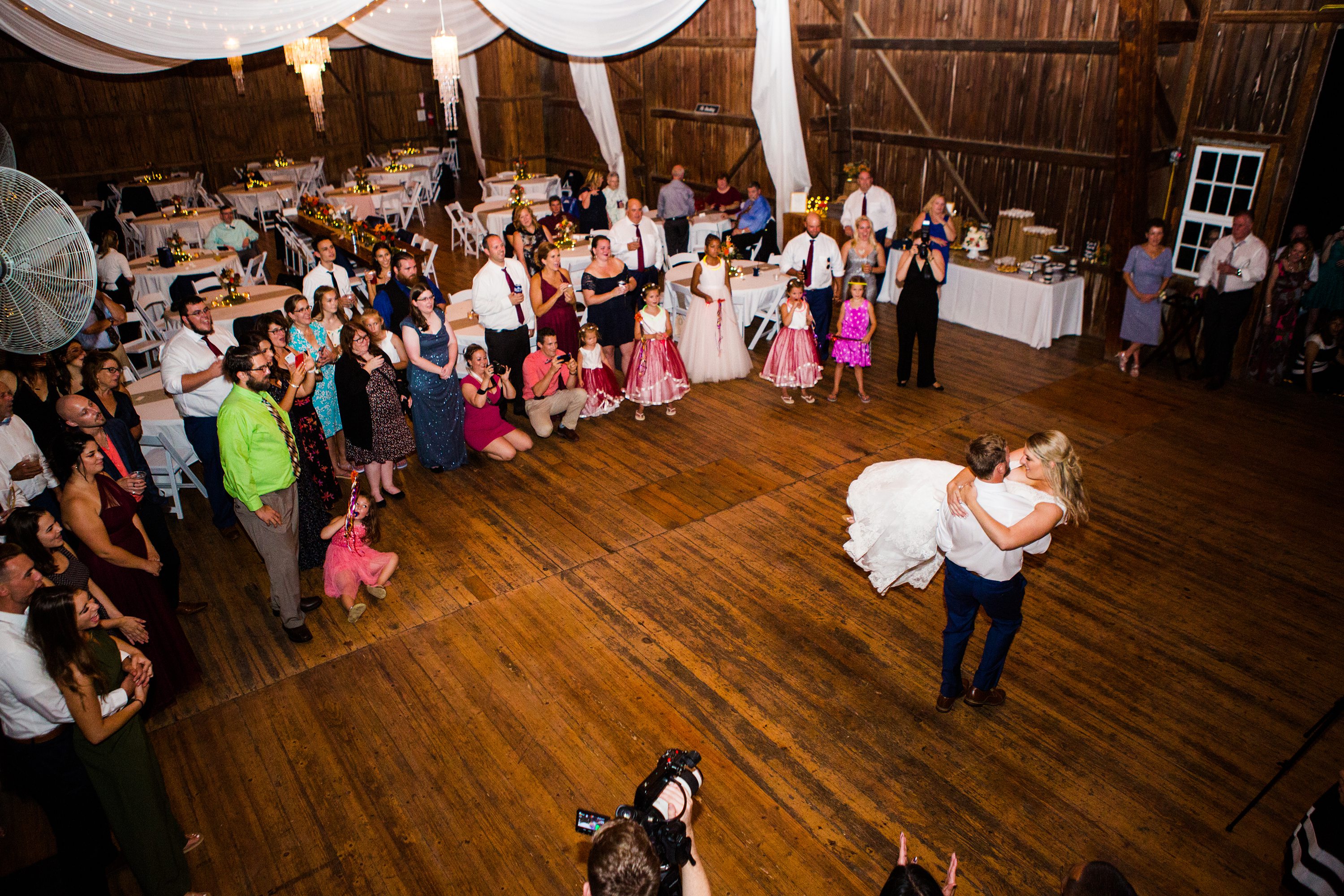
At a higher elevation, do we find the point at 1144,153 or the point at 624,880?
the point at 1144,153

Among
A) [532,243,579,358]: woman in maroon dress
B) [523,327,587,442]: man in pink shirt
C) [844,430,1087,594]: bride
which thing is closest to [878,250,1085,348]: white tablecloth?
[532,243,579,358]: woman in maroon dress

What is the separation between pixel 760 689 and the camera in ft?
13.0

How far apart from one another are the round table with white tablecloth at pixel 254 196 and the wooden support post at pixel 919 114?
9.10m

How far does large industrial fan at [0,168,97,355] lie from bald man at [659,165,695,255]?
26.0 ft

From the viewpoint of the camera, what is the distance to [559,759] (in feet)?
11.7

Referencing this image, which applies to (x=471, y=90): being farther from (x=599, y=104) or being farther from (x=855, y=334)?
(x=855, y=334)

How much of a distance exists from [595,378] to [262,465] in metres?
3.17

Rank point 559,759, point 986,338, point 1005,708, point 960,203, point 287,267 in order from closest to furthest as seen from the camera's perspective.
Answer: point 559,759 < point 1005,708 < point 986,338 < point 960,203 < point 287,267

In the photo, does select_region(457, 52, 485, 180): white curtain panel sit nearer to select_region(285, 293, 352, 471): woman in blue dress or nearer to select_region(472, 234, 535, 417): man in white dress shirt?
select_region(472, 234, 535, 417): man in white dress shirt

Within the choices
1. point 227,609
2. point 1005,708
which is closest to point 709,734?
point 1005,708

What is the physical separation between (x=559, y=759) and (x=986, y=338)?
6.66m

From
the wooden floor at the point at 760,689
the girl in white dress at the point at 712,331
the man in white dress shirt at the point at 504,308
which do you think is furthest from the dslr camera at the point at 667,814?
the girl in white dress at the point at 712,331

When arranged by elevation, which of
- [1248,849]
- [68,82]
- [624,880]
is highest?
[68,82]

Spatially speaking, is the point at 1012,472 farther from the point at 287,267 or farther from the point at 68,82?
the point at 68,82
